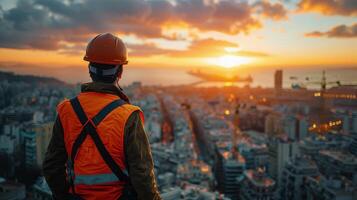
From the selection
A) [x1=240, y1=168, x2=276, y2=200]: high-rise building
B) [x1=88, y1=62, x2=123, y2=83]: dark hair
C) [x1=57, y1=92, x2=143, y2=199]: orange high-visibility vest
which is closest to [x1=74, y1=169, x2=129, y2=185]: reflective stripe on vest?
[x1=57, y1=92, x2=143, y2=199]: orange high-visibility vest

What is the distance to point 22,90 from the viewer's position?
972cm

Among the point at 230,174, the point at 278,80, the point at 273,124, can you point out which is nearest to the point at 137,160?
the point at 230,174

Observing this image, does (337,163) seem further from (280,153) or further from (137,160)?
(137,160)

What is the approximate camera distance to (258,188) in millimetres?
7215

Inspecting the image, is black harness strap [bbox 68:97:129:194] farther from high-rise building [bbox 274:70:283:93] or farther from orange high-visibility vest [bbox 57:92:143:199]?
high-rise building [bbox 274:70:283:93]

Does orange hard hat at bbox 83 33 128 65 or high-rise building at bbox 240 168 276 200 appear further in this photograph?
high-rise building at bbox 240 168 276 200

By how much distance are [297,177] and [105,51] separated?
7.13 meters

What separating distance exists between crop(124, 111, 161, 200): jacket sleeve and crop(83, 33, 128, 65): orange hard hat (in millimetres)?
146

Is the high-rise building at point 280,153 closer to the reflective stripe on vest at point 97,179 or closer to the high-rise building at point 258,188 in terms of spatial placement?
the high-rise building at point 258,188

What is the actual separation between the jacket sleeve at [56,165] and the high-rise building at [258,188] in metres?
6.69

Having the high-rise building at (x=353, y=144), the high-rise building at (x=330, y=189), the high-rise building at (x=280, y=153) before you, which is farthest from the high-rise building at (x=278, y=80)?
the high-rise building at (x=330, y=189)

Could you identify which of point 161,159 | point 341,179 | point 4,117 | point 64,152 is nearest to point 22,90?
point 4,117

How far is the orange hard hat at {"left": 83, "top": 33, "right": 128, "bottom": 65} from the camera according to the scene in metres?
0.87

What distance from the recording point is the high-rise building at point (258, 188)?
7195 millimetres
